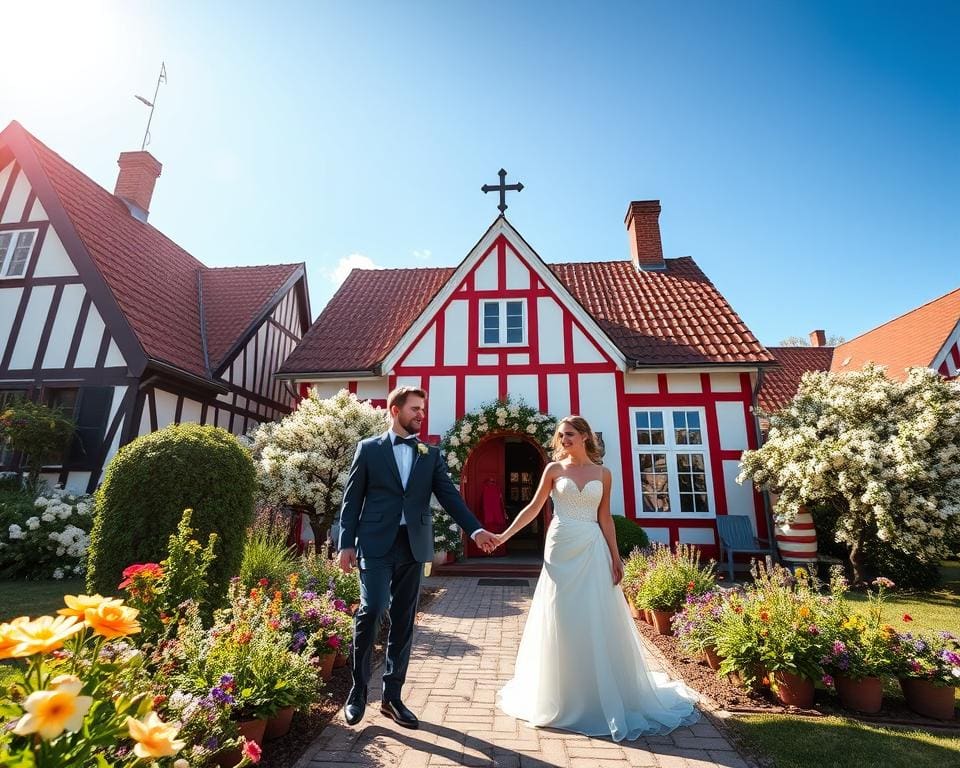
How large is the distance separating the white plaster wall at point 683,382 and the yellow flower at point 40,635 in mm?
10743

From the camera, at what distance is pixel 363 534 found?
338 cm

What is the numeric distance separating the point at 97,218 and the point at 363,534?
13.2 metres

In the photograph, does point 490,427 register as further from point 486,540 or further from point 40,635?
point 40,635

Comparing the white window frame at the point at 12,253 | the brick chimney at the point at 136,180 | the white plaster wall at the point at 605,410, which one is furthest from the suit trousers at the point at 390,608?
the brick chimney at the point at 136,180

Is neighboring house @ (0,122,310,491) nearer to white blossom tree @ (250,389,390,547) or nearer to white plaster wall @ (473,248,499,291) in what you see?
white blossom tree @ (250,389,390,547)

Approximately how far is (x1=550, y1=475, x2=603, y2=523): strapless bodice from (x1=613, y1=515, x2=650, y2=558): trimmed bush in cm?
546

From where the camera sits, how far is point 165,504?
4875 millimetres

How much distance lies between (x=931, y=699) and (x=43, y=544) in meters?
11.3

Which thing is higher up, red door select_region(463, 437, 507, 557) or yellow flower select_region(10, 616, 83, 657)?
red door select_region(463, 437, 507, 557)

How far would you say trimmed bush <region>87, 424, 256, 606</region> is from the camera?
186 inches

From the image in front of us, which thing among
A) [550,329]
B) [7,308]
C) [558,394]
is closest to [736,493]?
[558,394]

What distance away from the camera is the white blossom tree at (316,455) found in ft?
26.9

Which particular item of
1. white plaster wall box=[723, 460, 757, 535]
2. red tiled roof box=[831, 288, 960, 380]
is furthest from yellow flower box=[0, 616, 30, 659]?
red tiled roof box=[831, 288, 960, 380]

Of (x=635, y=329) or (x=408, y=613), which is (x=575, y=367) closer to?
(x=635, y=329)
